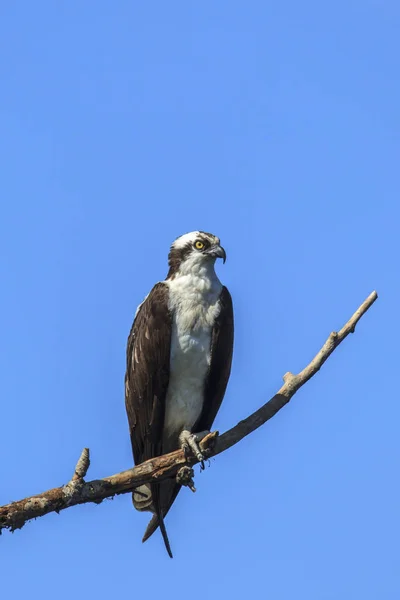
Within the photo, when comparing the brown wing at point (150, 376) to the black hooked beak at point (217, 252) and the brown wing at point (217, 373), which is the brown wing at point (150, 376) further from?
the black hooked beak at point (217, 252)

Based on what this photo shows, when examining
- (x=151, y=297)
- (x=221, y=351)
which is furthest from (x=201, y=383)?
(x=151, y=297)

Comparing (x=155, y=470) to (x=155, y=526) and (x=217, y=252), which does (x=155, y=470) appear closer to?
(x=155, y=526)

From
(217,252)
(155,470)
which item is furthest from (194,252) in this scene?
(155,470)

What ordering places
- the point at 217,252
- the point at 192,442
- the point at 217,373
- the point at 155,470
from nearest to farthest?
the point at 155,470, the point at 192,442, the point at 217,373, the point at 217,252

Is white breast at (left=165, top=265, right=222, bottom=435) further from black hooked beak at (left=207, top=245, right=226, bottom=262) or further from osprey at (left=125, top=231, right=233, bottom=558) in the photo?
black hooked beak at (left=207, top=245, right=226, bottom=262)

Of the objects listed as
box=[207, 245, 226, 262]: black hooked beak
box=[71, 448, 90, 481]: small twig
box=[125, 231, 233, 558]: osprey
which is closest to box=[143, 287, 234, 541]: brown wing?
box=[125, 231, 233, 558]: osprey

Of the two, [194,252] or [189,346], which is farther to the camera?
[194,252]

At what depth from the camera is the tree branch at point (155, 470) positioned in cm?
773

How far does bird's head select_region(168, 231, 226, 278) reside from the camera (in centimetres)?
1016

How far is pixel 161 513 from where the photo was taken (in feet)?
31.4

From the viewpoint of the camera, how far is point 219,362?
986cm

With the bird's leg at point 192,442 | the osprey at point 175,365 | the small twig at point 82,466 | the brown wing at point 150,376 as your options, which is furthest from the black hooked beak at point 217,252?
the small twig at point 82,466

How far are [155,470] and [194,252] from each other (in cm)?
267

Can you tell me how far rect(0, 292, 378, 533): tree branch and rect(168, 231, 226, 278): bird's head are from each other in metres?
1.73
